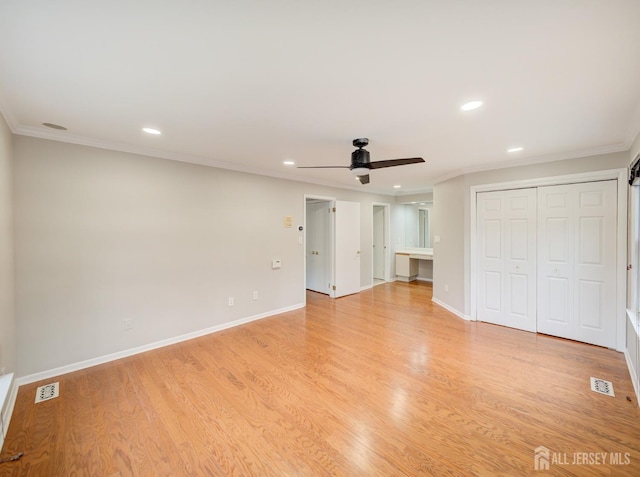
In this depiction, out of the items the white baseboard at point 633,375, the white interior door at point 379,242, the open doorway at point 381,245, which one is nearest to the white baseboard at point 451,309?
the white baseboard at point 633,375

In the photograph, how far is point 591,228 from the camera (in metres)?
3.32

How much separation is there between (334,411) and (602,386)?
2.49 m

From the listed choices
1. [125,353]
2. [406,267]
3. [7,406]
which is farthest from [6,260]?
[406,267]

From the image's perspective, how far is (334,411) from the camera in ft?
7.15

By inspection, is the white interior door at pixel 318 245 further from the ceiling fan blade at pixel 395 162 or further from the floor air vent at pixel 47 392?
the floor air vent at pixel 47 392

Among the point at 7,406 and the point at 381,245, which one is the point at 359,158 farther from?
the point at 381,245

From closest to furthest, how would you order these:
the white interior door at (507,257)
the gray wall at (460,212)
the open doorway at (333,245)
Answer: the gray wall at (460,212), the white interior door at (507,257), the open doorway at (333,245)

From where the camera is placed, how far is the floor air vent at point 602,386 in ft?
7.84

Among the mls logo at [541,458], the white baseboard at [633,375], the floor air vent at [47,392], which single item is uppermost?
the white baseboard at [633,375]

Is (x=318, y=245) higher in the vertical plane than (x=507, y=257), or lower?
higher

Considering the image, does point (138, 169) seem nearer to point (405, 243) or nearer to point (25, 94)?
point (25, 94)

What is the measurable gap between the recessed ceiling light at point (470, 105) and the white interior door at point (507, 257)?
7.97 feet

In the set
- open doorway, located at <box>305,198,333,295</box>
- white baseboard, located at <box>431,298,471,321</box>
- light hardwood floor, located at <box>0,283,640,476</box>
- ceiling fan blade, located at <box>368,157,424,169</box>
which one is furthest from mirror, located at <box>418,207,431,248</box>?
ceiling fan blade, located at <box>368,157,424,169</box>

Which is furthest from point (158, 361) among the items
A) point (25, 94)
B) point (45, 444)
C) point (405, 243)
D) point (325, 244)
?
point (405, 243)
